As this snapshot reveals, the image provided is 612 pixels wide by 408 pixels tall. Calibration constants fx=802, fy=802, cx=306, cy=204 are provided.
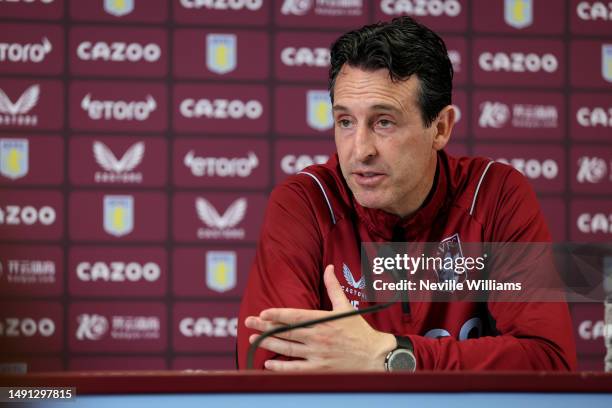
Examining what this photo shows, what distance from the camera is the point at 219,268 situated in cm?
334

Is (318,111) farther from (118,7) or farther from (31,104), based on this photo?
(31,104)

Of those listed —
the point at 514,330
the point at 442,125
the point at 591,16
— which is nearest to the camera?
the point at 514,330

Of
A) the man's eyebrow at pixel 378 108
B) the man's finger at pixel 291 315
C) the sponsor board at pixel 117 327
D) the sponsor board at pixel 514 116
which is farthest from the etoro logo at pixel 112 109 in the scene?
the man's finger at pixel 291 315

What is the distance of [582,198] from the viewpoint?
3.46m

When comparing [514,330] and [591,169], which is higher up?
[591,169]

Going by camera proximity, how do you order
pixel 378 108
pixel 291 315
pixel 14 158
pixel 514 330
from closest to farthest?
pixel 291 315
pixel 514 330
pixel 378 108
pixel 14 158

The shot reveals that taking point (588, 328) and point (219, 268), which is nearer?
point (219, 268)

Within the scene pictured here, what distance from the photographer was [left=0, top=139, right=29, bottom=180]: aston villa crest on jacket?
3.26 meters

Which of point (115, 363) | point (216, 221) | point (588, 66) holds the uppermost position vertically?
point (588, 66)

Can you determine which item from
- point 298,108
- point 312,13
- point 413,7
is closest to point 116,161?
point 298,108

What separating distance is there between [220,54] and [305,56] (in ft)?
1.17

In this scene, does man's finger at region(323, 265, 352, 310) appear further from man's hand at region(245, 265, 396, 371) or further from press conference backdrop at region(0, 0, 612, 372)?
press conference backdrop at region(0, 0, 612, 372)

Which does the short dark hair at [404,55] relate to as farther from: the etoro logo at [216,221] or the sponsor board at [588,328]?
the sponsor board at [588,328]

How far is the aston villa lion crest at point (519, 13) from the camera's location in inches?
137
